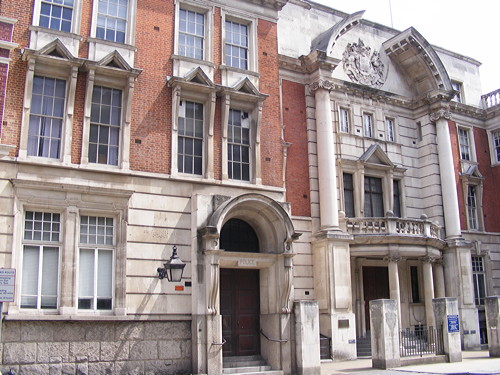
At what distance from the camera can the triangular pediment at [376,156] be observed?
28.0m

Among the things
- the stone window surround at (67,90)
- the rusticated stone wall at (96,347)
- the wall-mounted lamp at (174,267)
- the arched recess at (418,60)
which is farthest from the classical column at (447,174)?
the stone window surround at (67,90)

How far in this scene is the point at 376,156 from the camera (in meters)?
28.6

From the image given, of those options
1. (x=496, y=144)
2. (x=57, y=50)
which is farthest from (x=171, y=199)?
(x=496, y=144)

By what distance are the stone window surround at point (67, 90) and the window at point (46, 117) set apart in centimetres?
18

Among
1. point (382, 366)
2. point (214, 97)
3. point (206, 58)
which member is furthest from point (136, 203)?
point (382, 366)

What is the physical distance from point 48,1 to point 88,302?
926cm

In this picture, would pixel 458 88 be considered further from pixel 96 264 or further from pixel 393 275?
pixel 96 264

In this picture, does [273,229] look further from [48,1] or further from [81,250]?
[48,1]

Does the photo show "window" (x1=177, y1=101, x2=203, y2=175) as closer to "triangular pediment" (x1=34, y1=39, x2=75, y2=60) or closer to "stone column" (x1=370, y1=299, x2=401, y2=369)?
"triangular pediment" (x1=34, y1=39, x2=75, y2=60)

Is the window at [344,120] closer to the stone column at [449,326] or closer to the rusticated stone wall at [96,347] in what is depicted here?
the stone column at [449,326]

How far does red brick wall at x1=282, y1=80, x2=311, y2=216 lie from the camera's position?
25.5m

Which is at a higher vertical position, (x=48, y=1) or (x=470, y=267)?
(x=48, y=1)

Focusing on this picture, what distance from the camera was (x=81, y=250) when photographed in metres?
16.3

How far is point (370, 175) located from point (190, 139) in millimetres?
12177
